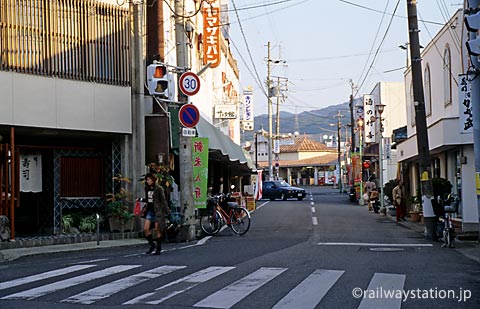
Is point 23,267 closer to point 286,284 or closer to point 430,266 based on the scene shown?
point 286,284

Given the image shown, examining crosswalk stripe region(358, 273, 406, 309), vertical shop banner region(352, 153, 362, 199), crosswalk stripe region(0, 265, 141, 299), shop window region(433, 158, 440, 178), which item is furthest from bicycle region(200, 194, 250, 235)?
vertical shop banner region(352, 153, 362, 199)

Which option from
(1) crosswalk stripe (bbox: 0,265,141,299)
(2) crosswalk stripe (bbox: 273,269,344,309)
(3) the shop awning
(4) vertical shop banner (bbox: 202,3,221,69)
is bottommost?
(2) crosswalk stripe (bbox: 273,269,344,309)

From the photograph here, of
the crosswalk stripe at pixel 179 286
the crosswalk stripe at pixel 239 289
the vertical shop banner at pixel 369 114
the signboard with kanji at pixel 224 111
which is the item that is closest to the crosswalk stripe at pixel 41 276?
the crosswalk stripe at pixel 179 286

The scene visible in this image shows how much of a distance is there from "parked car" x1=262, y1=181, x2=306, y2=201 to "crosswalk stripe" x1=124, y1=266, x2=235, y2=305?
3942cm

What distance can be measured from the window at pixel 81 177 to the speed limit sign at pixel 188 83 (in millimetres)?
3539

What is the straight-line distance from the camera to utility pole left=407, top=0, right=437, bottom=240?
18391 millimetres

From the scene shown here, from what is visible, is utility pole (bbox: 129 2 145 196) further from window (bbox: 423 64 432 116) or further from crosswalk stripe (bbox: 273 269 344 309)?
window (bbox: 423 64 432 116)

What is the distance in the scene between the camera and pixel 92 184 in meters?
19.3

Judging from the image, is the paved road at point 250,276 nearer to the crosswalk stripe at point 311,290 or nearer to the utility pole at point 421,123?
the crosswalk stripe at point 311,290

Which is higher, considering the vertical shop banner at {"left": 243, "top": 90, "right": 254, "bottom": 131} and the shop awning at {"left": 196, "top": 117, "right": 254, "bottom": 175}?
the vertical shop banner at {"left": 243, "top": 90, "right": 254, "bottom": 131}

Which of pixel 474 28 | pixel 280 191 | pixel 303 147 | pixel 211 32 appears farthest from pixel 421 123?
pixel 303 147

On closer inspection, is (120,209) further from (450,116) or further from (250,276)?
(450,116)

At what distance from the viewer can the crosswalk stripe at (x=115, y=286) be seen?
8812mm

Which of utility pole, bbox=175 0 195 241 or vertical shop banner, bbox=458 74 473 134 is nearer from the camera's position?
vertical shop banner, bbox=458 74 473 134
